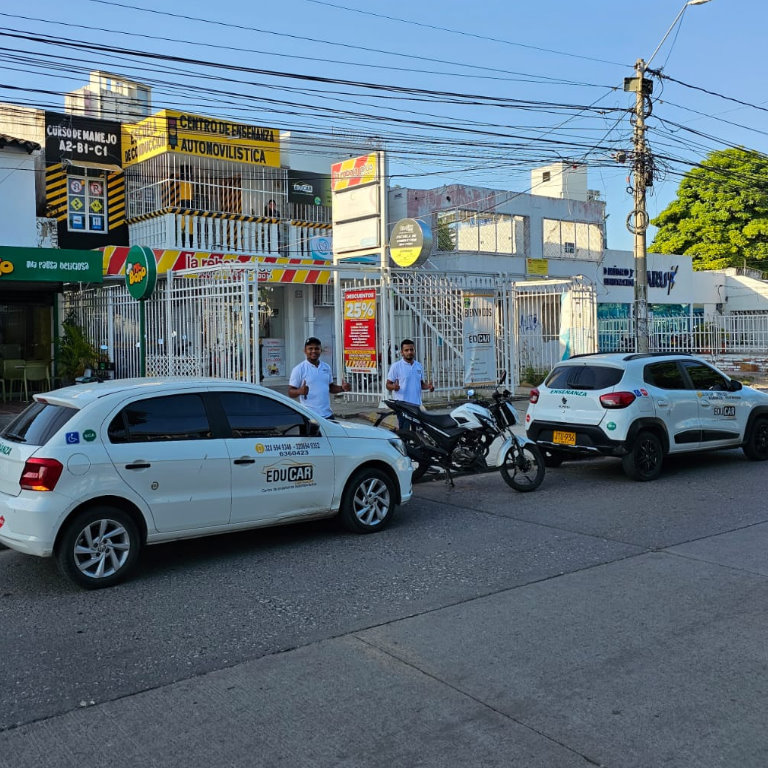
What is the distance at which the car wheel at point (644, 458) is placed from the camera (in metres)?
10.0

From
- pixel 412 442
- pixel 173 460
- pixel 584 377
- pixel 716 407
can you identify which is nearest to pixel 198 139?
pixel 584 377

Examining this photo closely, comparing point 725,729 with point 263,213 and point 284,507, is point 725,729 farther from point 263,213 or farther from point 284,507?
point 263,213

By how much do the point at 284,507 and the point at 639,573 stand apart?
2.93 metres

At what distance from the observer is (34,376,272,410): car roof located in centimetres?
627

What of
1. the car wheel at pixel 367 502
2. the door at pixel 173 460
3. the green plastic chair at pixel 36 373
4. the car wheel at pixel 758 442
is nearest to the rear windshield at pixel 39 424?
the door at pixel 173 460

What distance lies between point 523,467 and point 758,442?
4.14 m

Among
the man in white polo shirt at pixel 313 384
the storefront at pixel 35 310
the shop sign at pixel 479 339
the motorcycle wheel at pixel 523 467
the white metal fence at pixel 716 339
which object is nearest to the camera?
the motorcycle wheel at pixel 523 467

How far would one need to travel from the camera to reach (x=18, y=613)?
5.55 meters

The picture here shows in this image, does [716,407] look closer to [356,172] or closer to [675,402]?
[675,402]

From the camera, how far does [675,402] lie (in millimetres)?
10414

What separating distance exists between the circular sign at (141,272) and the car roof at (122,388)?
24.4 ft

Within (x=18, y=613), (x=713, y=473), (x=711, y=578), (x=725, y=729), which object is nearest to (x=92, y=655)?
(x=18, y=613)

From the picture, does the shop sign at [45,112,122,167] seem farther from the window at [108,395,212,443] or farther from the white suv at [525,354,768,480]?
the window at [108,395,212,443]

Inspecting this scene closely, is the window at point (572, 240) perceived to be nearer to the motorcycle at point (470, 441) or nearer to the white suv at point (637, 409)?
the white suv at point (637, 409)
